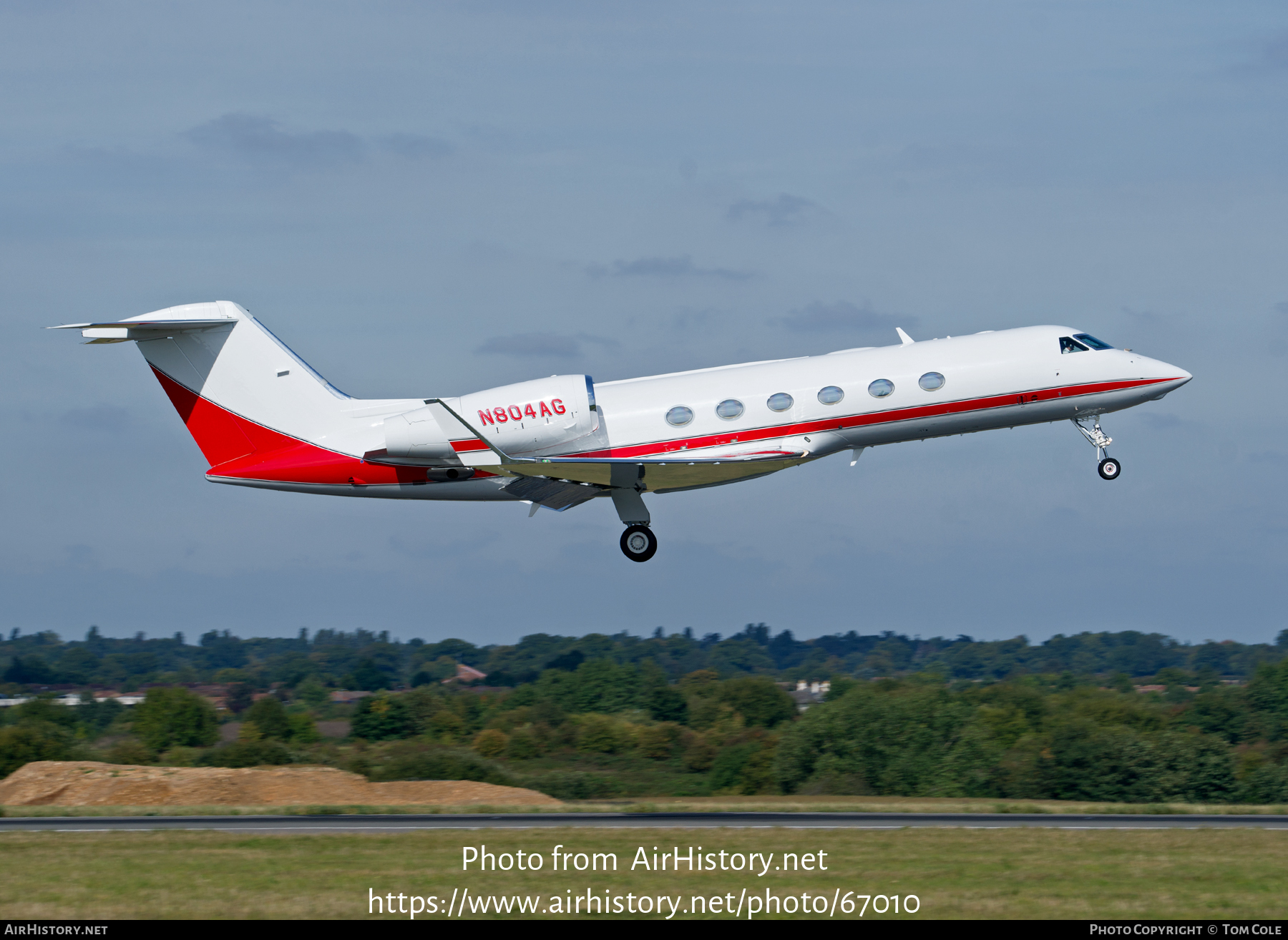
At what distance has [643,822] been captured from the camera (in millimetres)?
23062

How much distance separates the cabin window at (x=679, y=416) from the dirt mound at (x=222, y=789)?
10.9m

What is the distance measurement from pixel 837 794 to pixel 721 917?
36210 millimetres

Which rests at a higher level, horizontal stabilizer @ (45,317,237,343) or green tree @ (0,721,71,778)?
horizontal stabilizer @ (45,317,237,343)

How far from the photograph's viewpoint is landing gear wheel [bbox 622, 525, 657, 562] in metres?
26.2

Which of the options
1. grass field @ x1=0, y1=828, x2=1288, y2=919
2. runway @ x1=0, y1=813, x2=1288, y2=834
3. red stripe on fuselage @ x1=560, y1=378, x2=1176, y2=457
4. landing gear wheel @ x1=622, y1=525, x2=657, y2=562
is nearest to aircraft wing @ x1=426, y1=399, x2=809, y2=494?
red stripe on fuselage @ x1=560, y1=378, x2=1176, y2=457

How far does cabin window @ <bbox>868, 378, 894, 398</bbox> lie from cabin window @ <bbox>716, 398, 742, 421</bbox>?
7.78 feet

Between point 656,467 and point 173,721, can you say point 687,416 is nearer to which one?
point 656,467

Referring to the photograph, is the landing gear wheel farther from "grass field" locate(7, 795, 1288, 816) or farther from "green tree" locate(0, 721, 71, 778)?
"green tree" locate(0, 721, 71, 778)

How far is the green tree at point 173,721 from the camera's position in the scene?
8006cm

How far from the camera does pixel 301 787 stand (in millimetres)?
33312

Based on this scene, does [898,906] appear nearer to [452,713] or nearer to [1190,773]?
[1190,773]

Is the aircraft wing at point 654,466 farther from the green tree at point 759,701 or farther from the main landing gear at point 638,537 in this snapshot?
the green tree at point 759,701

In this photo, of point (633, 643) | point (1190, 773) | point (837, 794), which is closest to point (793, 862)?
point (837, 794)

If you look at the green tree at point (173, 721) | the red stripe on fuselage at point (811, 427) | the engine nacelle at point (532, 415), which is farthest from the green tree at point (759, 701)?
the engine nacelle at point (532, 415)
